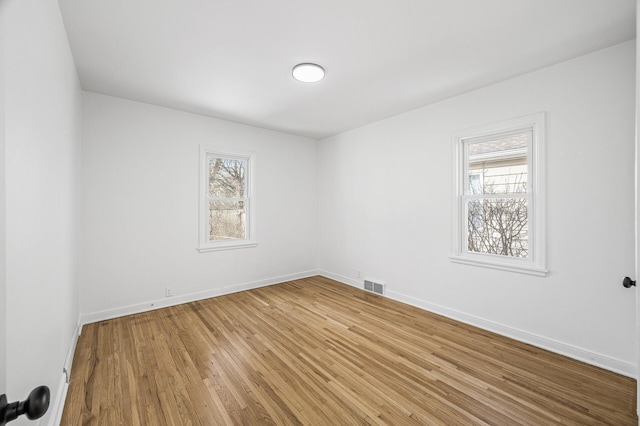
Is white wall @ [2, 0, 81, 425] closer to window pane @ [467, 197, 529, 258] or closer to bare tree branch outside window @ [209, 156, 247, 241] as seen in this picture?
bare tree branch outside window @ [209, 156, 247, 241]

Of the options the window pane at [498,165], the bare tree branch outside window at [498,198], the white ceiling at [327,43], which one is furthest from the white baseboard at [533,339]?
the white ceiling at [327,43]

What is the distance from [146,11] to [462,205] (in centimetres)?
350

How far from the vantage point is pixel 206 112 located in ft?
13.1

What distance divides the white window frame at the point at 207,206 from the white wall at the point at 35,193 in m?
1.94

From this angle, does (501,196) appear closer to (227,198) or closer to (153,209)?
(227,198)

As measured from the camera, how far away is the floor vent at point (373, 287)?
4.29 meters

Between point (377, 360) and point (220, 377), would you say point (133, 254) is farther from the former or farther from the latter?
point (377, 360)

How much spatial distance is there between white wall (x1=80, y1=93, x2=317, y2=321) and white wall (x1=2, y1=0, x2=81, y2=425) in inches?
51.9

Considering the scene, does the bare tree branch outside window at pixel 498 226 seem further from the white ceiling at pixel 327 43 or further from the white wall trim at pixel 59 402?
the white wall trim at pixel 59 402

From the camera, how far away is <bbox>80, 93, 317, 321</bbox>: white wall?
10.9 ft

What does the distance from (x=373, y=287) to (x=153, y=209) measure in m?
3.31

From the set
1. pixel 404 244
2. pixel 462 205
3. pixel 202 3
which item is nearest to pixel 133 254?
pixel 202 3

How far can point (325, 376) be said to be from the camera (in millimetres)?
2273

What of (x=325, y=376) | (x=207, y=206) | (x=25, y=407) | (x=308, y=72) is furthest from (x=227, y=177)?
(x=25, y=407)
